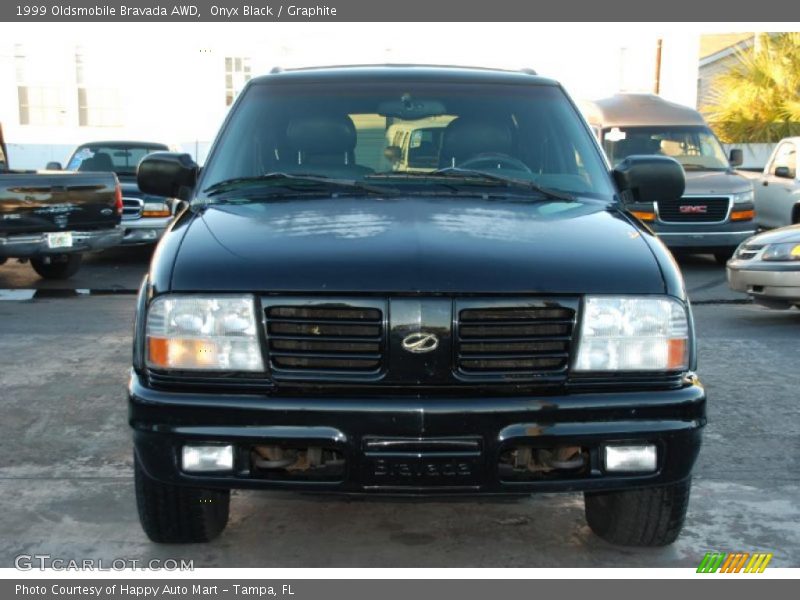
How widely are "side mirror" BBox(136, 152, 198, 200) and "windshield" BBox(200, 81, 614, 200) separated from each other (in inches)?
10.2

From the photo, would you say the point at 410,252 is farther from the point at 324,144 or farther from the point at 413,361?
the point at 324,144

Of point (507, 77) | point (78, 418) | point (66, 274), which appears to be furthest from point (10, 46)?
point (507, 77)

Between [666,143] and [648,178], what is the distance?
10832 mm

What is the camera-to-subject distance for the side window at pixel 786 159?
1488cm

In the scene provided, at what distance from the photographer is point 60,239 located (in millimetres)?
11695

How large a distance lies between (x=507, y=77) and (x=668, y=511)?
2165 millimetres

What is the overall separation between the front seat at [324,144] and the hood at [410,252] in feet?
2.09

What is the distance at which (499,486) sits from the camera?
3.55 meters

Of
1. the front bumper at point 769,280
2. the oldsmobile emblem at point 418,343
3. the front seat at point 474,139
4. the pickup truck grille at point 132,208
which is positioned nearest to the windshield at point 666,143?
the front bumper at point 769,280

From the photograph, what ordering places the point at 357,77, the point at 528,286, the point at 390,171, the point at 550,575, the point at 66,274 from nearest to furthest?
the point at 528,286 → the point at 550,575 → the point at 390,171 → the point at 357,77 → the point at 66,274

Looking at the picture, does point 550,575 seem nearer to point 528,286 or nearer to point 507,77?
point 528,286

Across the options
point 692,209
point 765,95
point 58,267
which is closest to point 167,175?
point 58,267

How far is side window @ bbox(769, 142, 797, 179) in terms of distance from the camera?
14.9 metres

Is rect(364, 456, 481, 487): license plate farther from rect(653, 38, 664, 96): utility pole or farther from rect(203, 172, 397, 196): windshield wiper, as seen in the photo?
rect(653, 38, 664, 96): utility pole
